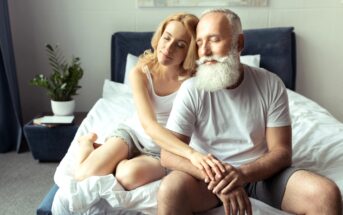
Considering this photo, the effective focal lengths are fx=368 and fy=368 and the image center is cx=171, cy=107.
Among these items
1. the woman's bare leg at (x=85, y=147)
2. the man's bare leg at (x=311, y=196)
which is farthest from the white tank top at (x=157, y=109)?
the man's bare leg at (x=311, y=196)

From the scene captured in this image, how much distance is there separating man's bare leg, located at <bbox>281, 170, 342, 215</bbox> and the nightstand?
6.07ft

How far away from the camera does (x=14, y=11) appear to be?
10.3ft

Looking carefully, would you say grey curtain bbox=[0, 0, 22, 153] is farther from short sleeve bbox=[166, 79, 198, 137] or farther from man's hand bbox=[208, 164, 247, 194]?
man's hand bbox=[208, 164, 247, 194]

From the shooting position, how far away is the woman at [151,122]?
146 centimetres

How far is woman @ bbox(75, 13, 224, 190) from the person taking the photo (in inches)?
57.3

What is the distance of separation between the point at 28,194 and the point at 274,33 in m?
2.20

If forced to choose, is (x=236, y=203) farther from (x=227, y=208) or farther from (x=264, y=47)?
(x=264, y=47)

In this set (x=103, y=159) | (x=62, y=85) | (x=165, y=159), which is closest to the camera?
(x=165, y=159)

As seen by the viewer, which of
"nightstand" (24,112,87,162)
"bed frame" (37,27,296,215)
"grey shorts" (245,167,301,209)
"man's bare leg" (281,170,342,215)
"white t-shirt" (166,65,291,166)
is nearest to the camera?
"man's bare leg" (281,170,342,215)

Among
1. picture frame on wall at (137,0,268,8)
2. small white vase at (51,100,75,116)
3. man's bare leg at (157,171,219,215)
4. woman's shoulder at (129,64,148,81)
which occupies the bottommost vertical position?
small white vase at (51,100,75,116)

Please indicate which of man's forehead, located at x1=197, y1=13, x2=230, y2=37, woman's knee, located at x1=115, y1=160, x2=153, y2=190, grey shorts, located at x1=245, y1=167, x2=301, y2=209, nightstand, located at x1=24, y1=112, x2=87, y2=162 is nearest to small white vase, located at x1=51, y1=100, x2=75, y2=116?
nightstand, located at x1=24, y1=112, x2=87, y2=162

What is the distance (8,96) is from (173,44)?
1926 mm

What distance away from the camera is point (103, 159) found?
157 cm

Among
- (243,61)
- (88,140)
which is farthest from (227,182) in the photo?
(243,61)
